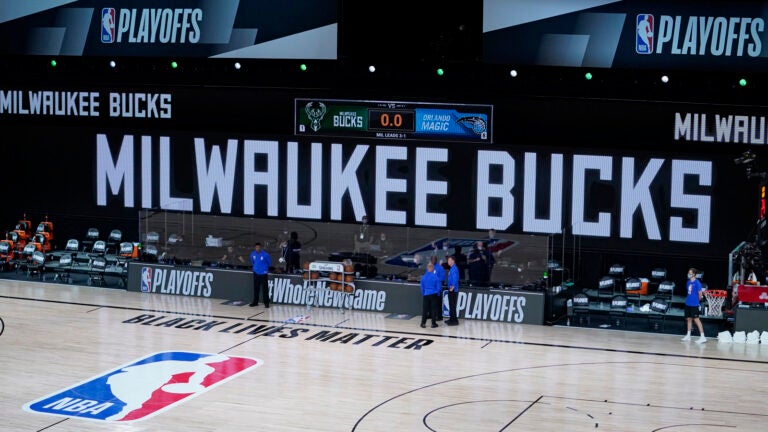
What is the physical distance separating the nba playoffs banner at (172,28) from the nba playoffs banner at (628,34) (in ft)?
15.2

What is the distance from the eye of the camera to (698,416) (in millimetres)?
20266

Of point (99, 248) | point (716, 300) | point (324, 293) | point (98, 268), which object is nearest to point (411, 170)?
point (324, 293)

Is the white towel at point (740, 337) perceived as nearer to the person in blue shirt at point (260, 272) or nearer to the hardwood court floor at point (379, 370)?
the hardwood court floor at point (379, 370)

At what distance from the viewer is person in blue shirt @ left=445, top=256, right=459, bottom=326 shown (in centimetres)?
2756

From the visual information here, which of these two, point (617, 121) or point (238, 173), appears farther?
point (238, 173)

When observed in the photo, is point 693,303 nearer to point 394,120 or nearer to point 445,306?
point 445,306

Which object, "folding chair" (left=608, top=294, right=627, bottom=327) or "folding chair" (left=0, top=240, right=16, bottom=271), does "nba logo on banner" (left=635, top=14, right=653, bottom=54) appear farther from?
"folding chair" (left=0, top=240, right=16, bottom=271)

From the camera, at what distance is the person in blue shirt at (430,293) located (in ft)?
88.6

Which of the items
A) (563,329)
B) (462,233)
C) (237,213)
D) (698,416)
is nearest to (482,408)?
(698,416)

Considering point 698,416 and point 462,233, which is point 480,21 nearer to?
point 462,233

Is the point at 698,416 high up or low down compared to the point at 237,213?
down

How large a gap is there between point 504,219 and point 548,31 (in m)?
5.41

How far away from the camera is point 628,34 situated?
27641 millimetres

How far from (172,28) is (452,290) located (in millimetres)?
10690
